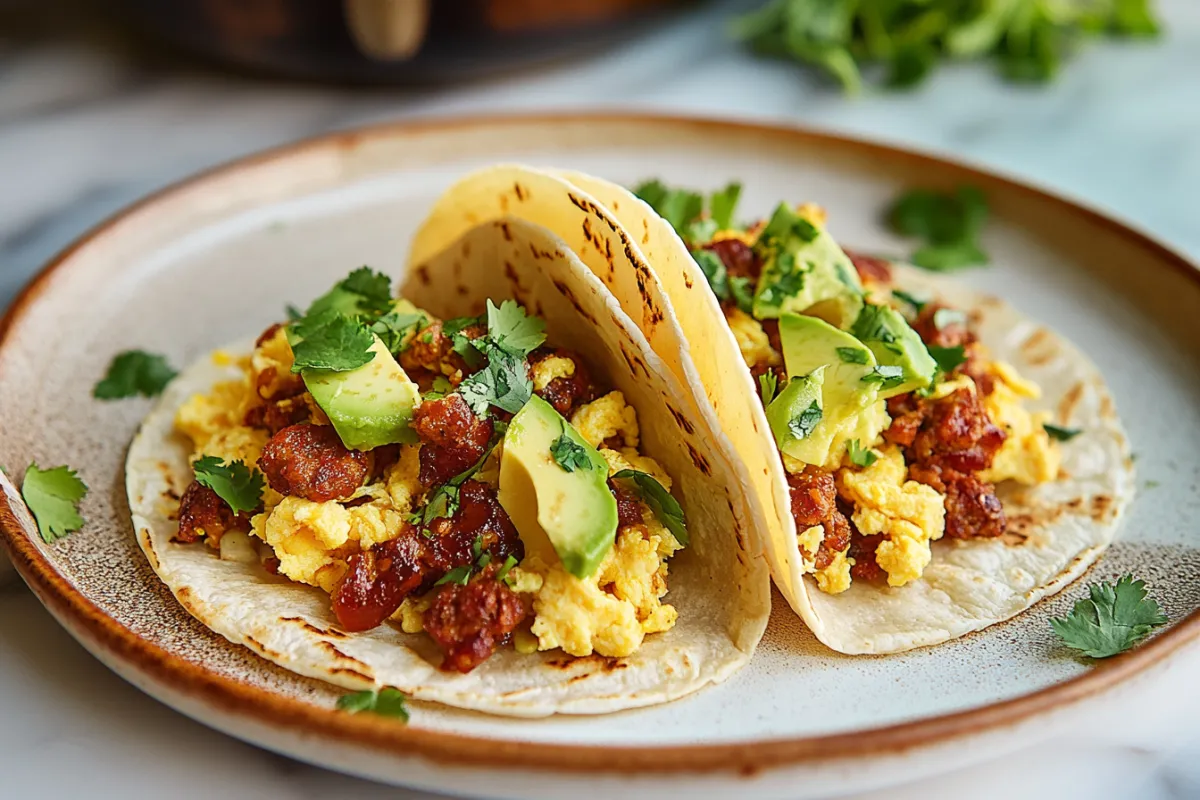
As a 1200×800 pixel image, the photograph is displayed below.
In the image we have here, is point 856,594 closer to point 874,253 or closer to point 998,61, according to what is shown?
point 874,253

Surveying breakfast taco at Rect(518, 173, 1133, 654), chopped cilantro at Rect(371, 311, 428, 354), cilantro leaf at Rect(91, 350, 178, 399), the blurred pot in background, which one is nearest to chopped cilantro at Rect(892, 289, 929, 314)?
breakfast taco at Rect(518, 173, 1133, 654)

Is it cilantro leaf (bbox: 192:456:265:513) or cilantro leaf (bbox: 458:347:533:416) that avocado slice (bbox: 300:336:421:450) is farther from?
cilantro leaf (bbox: 192:456:265:513)

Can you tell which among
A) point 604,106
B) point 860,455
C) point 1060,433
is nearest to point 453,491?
point 860,455

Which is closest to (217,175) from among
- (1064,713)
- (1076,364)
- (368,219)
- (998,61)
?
(368,219)

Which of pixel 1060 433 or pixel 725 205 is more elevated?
pixel 725 205

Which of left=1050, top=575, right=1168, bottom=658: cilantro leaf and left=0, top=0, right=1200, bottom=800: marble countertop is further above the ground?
left=0, top=0, right=1200, bottom=800: marble countertop

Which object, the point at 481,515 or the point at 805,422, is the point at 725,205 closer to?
the point at 805,422
